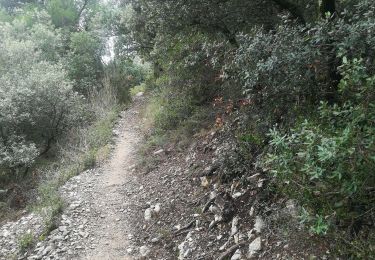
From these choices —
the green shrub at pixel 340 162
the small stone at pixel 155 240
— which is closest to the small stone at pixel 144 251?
the small stone at pixel 155 240

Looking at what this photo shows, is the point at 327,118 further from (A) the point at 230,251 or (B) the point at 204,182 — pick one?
(B) the point at 204,182

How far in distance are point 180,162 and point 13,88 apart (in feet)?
24.1

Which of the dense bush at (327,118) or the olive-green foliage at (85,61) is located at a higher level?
the olive-green foliage at (85,61)

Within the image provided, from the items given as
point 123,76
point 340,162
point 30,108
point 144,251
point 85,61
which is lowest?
point 144,251

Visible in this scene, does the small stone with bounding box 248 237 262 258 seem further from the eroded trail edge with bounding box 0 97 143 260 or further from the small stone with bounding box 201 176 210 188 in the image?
the eroded trail edge with bounding box 0 97 143 260

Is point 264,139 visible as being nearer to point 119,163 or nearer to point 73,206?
point 73,206

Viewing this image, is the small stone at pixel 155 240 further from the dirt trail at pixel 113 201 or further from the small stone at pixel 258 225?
the small stone at pixel 258 225

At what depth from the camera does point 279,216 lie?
12.7 ft

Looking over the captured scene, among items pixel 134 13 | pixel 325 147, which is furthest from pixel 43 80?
pixel 325 147

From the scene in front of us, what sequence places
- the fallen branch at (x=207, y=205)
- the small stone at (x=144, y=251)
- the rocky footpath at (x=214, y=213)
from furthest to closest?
the fallen branch at (x=207, y=205), the small stone at (x=144, y=251), the rocky footpath at (x=214, y=213)

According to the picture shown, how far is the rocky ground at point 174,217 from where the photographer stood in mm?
3967

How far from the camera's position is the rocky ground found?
397 centimetres

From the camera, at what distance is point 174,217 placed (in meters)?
5.74

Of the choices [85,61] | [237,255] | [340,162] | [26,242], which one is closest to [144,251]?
[237,255]
